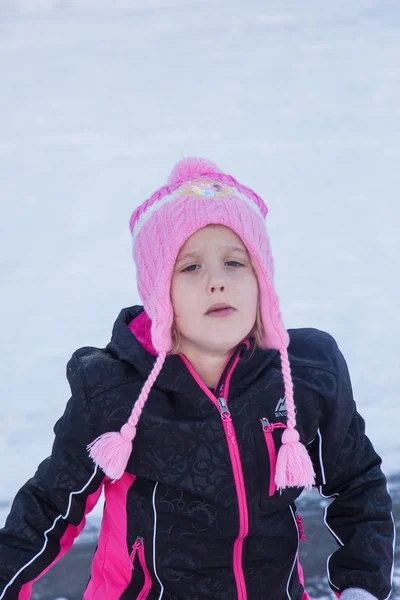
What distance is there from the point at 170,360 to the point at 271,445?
0.26 metres

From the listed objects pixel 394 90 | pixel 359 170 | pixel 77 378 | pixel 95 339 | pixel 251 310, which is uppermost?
pixel 394 90

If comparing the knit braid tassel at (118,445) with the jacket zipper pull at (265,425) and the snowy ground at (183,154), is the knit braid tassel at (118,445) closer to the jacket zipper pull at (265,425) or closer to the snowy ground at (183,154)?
the jacket zipper pull at (265,425)

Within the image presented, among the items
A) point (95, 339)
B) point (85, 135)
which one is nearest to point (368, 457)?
point (95, 339)

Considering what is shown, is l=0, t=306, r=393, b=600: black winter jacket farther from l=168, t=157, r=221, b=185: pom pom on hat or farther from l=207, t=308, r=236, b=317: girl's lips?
l=168, t=157, r=221, b=185: pom pom on hat

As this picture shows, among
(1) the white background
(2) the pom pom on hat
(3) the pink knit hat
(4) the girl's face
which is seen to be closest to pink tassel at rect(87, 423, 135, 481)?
(3) the pink knit hat

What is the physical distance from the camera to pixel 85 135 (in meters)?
5.24

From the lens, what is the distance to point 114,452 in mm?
1508

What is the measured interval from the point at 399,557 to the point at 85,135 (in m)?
3.72

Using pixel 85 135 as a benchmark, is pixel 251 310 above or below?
below

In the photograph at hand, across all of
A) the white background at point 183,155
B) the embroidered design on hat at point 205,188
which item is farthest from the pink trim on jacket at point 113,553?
the white background at point 183,155

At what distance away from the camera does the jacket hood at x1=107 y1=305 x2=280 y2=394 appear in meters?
1.60

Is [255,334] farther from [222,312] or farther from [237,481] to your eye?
[237,481]

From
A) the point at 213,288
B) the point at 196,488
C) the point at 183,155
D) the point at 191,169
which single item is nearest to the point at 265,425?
the point at 196,488

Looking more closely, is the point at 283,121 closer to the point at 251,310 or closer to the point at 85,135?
the point at 85,135
